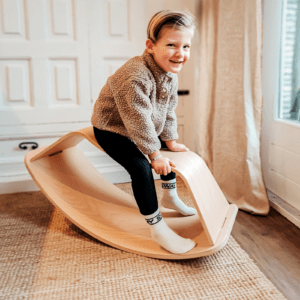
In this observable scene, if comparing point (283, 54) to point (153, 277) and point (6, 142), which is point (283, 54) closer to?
point (153, 277)

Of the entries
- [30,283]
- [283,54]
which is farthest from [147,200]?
[283,54]

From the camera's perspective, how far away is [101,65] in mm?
2125

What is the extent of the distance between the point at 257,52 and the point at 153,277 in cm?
116

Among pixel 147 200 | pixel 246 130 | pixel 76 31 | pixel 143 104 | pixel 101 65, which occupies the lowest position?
pixel 147 200

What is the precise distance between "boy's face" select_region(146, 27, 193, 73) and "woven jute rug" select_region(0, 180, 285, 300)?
757 mm

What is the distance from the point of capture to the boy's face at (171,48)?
1.21m

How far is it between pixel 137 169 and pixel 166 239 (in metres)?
0.29

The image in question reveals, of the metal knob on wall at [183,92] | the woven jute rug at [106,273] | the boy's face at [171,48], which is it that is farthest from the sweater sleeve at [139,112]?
the metal knob on wall at [183,92]

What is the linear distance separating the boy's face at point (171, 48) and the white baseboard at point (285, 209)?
36.7 inches

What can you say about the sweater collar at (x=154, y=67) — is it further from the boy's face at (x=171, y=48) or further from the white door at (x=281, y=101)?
the white door at (x=281, y=101)

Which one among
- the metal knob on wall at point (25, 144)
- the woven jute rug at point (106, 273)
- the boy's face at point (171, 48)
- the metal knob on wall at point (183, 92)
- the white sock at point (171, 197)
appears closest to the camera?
the woven jute rug at point (106, 273)

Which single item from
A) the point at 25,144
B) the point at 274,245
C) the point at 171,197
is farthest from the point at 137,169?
the point at 25,144

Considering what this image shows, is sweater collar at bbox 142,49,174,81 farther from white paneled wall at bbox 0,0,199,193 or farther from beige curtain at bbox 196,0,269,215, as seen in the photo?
white paneled wall at bbox 0,0,199,193

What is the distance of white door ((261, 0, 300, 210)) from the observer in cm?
167
